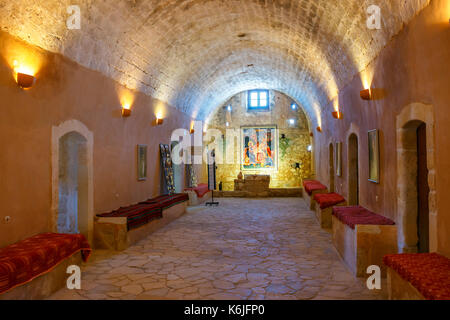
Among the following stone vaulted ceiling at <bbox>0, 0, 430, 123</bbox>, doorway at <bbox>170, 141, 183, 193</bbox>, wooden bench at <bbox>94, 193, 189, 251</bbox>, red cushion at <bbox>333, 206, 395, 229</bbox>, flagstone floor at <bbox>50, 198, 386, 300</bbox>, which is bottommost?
flagstone floor at <bbox>50, 198, 386, 300</bbox>

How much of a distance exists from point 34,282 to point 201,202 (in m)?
10.0

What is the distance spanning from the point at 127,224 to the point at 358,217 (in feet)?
14.3

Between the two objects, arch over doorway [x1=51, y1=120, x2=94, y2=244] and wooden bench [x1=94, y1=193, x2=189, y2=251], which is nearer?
arch over doorway [x1=51, y1=120, x2=94, y2=244]

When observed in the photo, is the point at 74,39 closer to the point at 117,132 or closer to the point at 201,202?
the point at 117,132

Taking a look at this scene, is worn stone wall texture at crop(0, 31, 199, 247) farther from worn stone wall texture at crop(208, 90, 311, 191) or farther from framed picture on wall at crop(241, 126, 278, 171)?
framed picture on wall at crop(241, 126, 278, 171)

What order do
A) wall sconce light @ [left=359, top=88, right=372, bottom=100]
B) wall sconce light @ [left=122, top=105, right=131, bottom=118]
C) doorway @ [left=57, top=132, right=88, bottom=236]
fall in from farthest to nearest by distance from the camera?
wall sconce light @ [left=122, top=105, right=131, bottom=118] < doorway @ [left=57, top=132, right=88, bottom=236] < wall sconce light @ [left=359, top=88, right=372, bottom=100]

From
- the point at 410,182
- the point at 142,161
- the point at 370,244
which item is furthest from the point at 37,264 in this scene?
the point at 142,161

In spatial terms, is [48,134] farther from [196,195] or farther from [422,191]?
[196,195]

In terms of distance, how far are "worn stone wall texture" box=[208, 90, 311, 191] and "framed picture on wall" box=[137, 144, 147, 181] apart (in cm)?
944

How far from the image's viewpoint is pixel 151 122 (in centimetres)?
1044

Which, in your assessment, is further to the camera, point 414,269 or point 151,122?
point 151,122

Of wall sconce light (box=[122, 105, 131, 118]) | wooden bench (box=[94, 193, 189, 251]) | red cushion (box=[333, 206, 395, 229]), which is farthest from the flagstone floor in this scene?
wall sconce light (box=[122, 105, 131, 118])

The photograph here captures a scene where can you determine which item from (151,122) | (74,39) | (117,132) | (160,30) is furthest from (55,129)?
(151,122)

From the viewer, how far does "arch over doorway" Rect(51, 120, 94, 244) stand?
610cm
